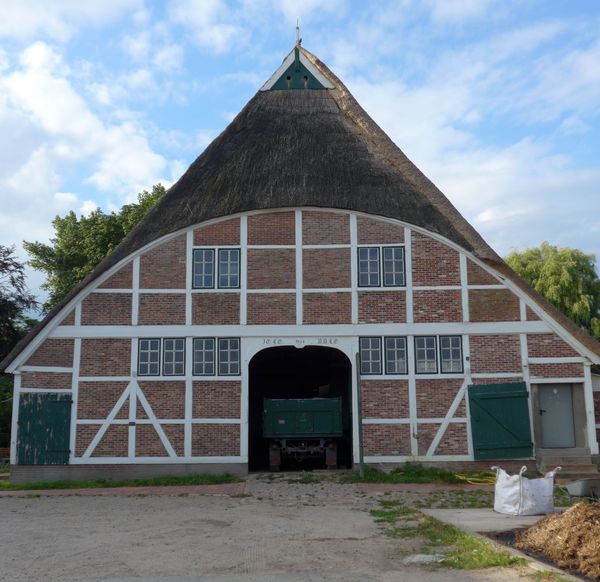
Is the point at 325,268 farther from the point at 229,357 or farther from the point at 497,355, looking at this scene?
the point at 497,355

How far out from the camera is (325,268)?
56.4 ft

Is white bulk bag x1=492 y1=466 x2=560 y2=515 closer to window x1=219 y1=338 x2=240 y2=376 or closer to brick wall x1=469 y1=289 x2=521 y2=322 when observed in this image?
brick wall x1=469 y1=289 x2=521 y2=322

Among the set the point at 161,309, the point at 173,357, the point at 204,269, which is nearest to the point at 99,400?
the point at 173,357

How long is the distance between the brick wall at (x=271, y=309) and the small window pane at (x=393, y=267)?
2.43 metres

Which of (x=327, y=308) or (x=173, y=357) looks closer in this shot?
(x=173, y=357)

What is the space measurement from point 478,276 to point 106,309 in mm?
9400

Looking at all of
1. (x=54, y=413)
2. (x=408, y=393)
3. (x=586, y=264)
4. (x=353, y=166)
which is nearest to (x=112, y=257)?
(x=54, y=413)

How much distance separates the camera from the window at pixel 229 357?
16.8m

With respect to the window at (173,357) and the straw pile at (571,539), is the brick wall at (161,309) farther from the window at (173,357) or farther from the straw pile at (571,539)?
the straw pile at (571,539)

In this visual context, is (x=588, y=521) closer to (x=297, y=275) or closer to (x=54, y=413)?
(x=297, y=275)

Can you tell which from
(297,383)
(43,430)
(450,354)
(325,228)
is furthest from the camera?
(297,383)

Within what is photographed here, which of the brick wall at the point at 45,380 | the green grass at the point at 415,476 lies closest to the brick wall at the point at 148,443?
the brick wall at the point at 45,380

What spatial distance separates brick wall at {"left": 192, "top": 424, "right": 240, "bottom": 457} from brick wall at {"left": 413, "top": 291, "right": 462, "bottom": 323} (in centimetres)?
535

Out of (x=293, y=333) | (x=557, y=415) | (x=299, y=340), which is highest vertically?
(x=293, y=333)
